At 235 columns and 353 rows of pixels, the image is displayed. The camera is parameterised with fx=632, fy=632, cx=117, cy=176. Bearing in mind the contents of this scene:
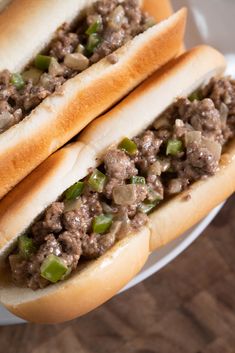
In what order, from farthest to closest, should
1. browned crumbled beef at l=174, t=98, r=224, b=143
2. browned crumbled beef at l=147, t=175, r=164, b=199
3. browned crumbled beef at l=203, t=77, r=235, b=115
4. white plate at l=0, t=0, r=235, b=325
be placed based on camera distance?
white plate at l=0, t=0, r=235, b=325
browned crumbled beef at l=203, t=77, r=235, b=115
browned crumbled beef at l=174, t=98, r=224, b=143
browned crumbled beef at l=147, t=175, r=164, b=199

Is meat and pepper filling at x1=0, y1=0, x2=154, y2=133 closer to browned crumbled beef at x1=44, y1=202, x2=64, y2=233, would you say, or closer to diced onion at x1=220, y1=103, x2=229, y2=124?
browned crumbled beef at x1=44, y1=202, x2=64, y2=233

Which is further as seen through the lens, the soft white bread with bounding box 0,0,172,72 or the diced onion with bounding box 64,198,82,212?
the soft white bread with bounding box 0,0,172,72

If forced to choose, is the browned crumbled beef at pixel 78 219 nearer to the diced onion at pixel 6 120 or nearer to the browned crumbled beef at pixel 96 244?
the browned crumbled beef at pixel 96 244

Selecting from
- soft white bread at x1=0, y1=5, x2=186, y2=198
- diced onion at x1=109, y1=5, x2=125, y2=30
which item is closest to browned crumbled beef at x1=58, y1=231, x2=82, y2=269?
soft white bread at x1=0, y1=5, x2=186, y2=198

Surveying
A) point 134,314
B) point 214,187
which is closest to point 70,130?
point 214,187

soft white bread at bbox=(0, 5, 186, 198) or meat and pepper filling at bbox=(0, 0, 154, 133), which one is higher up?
meat and pepper filling at bbox=(0, 0, 154, 133)

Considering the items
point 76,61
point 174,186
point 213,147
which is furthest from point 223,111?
point 76,61

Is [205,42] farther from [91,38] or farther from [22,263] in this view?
[22,263]
